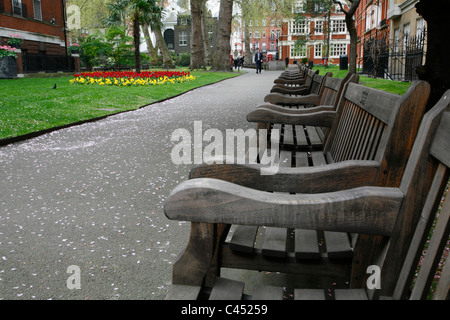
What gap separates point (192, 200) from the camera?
1641mm

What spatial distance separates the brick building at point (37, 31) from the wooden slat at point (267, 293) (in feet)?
88.0

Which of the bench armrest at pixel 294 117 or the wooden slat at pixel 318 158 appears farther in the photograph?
the bench armrest at pixel 294 117

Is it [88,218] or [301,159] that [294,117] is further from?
[88,218]

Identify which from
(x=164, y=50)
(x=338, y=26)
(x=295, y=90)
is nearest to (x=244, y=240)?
(x=295, y=90)

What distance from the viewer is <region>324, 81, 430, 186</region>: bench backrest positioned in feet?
5.89

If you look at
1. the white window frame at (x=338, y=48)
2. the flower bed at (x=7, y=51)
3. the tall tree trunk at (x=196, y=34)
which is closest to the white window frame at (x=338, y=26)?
the white window frame at (x=338, y=48)

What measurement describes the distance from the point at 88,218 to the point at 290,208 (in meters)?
2.73

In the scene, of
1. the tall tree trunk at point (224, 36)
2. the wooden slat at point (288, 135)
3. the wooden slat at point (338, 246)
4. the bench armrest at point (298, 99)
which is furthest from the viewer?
the tall tree trunk at point (224, 36)

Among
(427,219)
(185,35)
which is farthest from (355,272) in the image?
(185,35)

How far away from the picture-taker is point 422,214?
60.8 inches

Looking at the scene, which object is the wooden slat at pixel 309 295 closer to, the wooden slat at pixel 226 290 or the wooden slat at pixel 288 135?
the wooden slat at pixel 226 290

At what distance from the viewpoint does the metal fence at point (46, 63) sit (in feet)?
91.7

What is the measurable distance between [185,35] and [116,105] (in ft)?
256

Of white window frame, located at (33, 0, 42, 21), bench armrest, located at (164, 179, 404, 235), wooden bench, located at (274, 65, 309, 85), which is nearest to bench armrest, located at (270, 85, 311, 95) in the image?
wooden bench, located at (274, 65, 309, 85)
